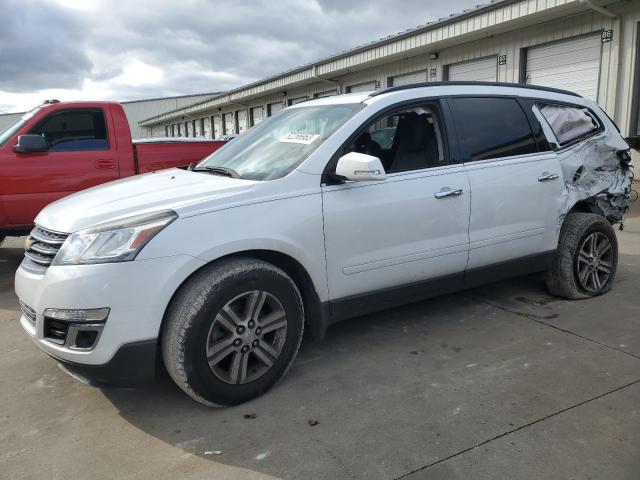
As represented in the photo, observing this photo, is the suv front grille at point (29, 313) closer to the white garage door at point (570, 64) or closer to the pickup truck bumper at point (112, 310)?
the pickup truck bumper at point (112, 310)

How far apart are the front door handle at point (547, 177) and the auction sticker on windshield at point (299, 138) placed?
1.89 m

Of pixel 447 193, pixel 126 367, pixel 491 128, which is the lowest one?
pixel 126 367

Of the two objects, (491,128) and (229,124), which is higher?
(229,124)

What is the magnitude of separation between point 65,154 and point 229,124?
24.0 meters

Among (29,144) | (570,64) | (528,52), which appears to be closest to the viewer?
(29,144)

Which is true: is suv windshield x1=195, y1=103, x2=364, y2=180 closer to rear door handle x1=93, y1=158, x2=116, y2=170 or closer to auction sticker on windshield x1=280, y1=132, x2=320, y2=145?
auction sticker on windshield x1=280, y1=132, x2=320, y2=145

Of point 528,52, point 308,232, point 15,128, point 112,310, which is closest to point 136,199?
point 112,310

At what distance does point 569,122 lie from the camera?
4555 mm

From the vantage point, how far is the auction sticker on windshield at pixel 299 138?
3.40m

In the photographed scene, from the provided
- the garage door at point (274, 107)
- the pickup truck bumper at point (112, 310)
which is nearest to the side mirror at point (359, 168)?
the pickup truck bumper at point (112, 310)

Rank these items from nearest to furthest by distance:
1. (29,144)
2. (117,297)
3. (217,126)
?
1. (117,297)
2. (29,144)
3. (217,126)

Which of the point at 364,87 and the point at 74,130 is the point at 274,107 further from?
the point at 74,130

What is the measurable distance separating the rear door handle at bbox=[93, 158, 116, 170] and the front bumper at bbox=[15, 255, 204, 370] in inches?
151

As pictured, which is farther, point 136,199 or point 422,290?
point 422,290
